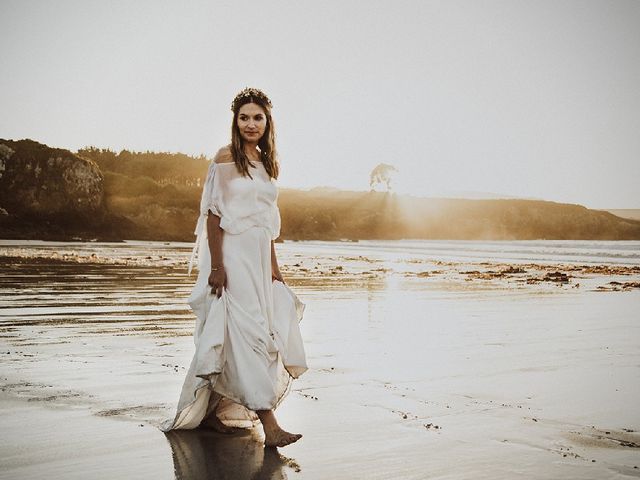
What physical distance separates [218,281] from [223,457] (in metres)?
1.06

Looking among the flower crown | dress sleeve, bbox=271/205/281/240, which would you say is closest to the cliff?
the flower crown

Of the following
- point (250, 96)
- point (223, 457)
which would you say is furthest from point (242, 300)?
point (250, 96)

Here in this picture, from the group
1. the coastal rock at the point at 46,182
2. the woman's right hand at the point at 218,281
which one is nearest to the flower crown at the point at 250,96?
the woman's right hand at the point at 218,281

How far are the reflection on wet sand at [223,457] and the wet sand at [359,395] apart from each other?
12 mm

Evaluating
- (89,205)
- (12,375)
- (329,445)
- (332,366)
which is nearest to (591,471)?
(329,445)

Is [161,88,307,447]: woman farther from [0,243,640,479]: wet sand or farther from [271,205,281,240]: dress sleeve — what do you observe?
[0,243,640,479]: wet sand

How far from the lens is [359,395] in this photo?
5.40m

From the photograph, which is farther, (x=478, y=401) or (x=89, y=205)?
(x=89, y=205)

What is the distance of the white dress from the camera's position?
14.2ft

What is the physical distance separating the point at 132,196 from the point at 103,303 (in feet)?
208

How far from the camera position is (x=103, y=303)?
11.4 metres

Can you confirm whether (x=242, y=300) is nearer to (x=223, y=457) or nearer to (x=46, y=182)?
(x=223, y=457)

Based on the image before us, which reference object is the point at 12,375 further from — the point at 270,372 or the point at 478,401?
the point at 478,401

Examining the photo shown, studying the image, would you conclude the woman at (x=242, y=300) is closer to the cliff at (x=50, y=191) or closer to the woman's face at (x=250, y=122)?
the woman's face at (x=250, y=122)
